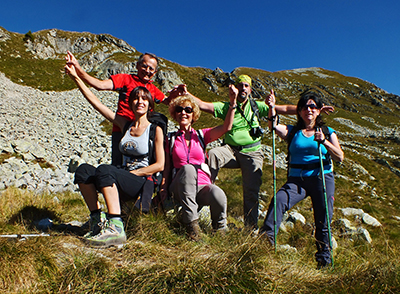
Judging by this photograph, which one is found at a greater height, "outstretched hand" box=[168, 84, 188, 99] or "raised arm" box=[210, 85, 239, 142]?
"outstretched hand" box=[168, 84, 188, 99]

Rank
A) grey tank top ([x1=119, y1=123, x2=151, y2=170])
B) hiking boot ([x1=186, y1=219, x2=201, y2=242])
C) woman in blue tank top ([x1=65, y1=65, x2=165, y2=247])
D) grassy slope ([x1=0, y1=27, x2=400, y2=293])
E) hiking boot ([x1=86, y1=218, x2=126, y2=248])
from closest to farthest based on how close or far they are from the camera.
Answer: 1. grassy slope ([x1=0, y1=27, x2=400, y2=293])
2. hiking boot ([x1=86, y1=218, x2=126, y2=248])
3. woman in blue tank top ([x1=65, y1=65, x2=165, y2=247])
4. hiking boot ([x1=186, y1=219, x2=201, y2=242])
5. grey tank top ([x1=119, y1=123, x2=151, y2=170])

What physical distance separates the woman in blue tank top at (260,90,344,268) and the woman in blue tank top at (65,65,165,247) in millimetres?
2047

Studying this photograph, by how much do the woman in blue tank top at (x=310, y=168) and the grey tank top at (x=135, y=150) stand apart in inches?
84.6

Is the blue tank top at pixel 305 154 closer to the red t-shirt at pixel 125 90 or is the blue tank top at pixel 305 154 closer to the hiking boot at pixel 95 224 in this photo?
the red t-shirt at pixel 125 90

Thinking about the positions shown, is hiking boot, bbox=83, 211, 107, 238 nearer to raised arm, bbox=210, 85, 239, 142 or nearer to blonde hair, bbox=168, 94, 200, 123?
blonde hair, bbox=168, 94, 200, 123

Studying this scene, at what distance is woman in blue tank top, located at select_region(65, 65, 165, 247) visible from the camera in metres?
3.12

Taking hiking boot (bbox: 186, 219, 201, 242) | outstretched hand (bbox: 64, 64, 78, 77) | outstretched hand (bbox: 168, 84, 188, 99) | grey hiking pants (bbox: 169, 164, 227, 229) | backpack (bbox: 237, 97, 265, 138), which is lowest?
hiking boot (bbox: 186, 219, 201, 242)

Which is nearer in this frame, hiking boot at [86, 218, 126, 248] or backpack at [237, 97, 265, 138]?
hiking boot at [86, 218, 126, 248]

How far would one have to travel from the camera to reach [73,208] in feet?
15.9

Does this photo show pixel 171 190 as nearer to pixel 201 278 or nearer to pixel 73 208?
pixel 201 278

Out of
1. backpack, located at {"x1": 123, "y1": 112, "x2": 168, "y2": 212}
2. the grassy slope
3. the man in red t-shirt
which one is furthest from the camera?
the man in red t-shirt

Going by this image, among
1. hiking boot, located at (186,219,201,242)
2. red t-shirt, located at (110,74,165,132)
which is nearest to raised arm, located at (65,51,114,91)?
red t-shirt, located at (110,74,165,132)

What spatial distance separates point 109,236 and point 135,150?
4.43 ft

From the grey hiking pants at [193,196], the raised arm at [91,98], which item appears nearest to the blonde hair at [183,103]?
the raised arm at [91,98]
